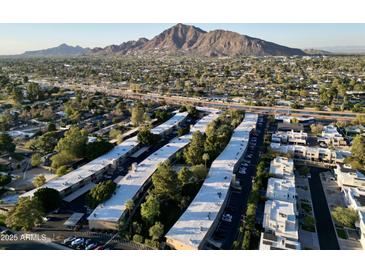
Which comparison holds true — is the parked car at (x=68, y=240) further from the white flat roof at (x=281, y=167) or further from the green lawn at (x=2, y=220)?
the white flat roof at (x=281, y=167)

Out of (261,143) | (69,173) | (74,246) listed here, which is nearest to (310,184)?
(261,143)

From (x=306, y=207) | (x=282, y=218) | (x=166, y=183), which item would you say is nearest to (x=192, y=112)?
(x=166, y=183)

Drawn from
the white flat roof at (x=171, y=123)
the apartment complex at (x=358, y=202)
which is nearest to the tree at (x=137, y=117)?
the white flat roof at (x=171, y=123)

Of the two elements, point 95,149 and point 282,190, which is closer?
point 282,190

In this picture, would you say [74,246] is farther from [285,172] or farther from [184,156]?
[285,172]

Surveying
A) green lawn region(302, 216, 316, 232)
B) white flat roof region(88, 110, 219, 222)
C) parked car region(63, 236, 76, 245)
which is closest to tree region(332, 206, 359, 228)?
green lawn region(302, 216, 316, 232)

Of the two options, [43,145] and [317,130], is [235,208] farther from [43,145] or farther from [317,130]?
[43,145]
